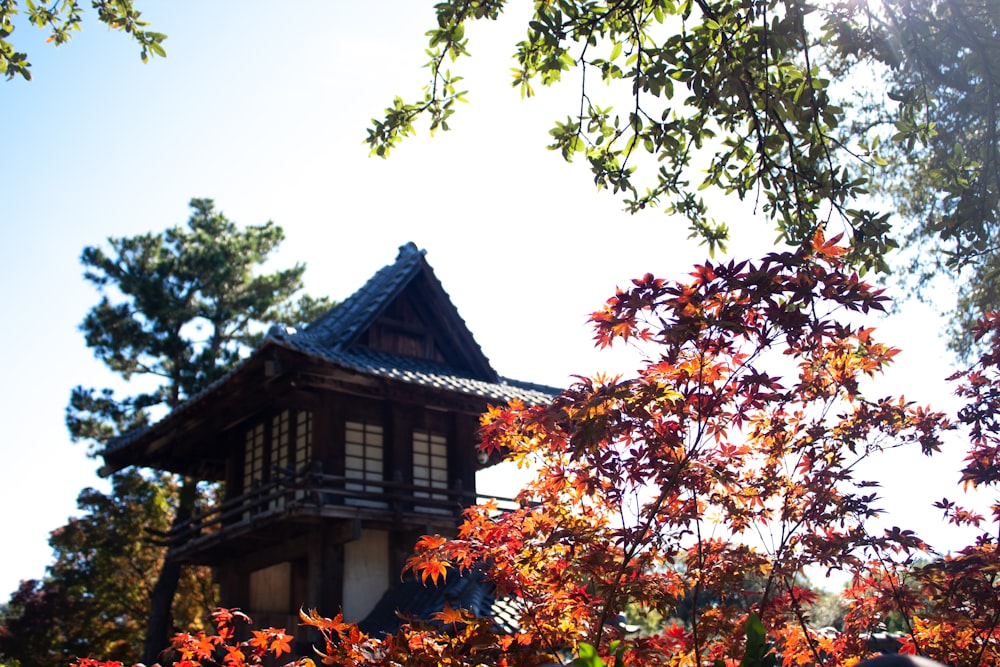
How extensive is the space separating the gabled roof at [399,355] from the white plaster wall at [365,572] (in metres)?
2.70

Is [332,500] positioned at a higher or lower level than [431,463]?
lower

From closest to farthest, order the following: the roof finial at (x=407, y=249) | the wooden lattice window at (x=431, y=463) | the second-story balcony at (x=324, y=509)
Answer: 1. the second-story balcony at (x=324, y=509)
2. the wooden lattice window at (x=431, y=463)
3. the roof finial at (x=407, y=249)

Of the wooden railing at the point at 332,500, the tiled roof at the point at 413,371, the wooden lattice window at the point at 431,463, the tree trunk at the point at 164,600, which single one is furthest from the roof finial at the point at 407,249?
the tree trunk at the point at 164,600

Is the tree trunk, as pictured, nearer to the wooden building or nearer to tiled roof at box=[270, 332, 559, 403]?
the wooden building

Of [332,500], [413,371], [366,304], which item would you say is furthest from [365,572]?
[366,304]

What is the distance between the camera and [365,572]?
41.8ft

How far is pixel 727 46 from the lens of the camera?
5035 millimetres

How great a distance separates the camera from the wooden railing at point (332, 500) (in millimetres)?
11586

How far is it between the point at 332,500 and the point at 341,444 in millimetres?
903

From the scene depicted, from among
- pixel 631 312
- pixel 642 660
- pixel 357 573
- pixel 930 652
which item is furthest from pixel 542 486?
pixel 357 573

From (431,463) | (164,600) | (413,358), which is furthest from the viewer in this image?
(164,600)

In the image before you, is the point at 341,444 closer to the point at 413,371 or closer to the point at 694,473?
the point at 413,371

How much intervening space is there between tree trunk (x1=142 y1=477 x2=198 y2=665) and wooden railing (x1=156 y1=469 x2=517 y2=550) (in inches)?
255

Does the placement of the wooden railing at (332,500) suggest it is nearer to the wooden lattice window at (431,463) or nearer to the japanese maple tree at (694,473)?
the wooden lattice window at (431,463)
